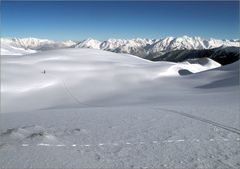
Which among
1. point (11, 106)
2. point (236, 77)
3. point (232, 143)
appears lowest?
point (11, 106)

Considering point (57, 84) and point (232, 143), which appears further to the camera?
point (57, 84)

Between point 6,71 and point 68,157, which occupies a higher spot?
point 68,157

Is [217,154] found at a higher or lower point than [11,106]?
higher

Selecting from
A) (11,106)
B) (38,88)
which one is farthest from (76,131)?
(38,88)

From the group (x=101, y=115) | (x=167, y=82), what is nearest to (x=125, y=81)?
(x=167, y=82)

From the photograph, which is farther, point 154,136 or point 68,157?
point 154,136

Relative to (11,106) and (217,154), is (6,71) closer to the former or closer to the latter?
(11,106)

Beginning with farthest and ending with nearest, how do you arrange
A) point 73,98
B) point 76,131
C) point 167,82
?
point 167,82
point 73,98
point 76,131

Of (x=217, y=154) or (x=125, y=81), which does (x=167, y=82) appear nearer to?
(x=125, y=81)

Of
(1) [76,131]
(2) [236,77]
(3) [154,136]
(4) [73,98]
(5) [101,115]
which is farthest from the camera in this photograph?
(2) [236,77]
